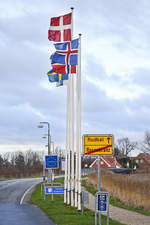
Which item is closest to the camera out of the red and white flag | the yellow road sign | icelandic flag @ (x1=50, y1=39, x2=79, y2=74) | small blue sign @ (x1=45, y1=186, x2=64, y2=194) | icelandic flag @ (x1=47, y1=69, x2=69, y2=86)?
the yellow road sign

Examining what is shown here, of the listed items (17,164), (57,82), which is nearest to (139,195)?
(57,82)

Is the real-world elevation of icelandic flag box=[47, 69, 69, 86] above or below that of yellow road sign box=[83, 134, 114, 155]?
above

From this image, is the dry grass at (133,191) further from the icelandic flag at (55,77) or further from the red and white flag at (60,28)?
the red and white flag at (60,28)

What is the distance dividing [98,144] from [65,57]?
7641mm

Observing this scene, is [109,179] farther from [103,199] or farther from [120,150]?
[120,150]

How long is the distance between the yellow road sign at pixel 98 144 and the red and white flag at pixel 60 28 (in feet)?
28.5

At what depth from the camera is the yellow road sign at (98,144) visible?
13.4 meters

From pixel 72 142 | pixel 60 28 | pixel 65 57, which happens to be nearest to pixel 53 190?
pixel 72 142

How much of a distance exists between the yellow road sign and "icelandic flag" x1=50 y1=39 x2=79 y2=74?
23.3 ft

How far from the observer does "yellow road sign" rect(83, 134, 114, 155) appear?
13.4 metres

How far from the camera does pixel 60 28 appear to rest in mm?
21422

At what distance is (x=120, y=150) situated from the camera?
139 meters

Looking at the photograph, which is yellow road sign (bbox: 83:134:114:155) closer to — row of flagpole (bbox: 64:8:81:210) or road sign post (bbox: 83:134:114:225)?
road sign post (bbox: 83:134:114:225)

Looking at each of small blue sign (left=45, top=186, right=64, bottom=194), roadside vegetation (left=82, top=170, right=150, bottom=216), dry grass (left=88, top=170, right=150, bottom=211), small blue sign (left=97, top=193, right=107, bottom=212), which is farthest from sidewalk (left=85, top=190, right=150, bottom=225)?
small blue sign (left=45, top=186, right=64, bottom=194)
